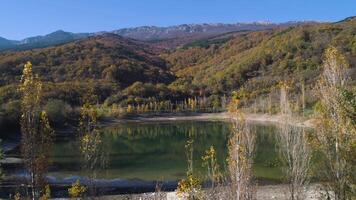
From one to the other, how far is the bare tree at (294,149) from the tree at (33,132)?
9346 millimetres

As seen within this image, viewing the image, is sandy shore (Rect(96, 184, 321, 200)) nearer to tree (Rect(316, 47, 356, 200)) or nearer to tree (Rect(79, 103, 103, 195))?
tree (Rect(316, 47, 356, 200))

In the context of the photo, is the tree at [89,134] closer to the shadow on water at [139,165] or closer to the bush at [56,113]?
the shadow on water at [139,165]

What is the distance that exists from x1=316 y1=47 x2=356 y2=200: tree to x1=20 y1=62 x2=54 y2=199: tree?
8.37 m

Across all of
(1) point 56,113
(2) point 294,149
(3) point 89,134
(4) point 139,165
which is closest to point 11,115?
(1) point 56,113

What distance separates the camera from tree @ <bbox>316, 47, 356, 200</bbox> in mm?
15836

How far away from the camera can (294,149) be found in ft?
66.0

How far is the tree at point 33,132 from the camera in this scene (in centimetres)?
1449

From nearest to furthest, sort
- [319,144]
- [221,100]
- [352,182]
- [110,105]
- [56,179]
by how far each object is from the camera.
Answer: [352,182] < [319,144] < [56,179] < [110,105] < [221,100]


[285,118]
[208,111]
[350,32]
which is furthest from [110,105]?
[285,118]

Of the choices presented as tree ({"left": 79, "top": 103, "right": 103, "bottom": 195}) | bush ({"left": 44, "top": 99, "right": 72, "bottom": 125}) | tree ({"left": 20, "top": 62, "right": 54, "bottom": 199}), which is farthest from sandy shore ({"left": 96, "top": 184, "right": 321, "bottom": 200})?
bush ({"left": 44, "top": 99, "right": 72, "bottom": 125})

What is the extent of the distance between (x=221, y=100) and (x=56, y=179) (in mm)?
136900

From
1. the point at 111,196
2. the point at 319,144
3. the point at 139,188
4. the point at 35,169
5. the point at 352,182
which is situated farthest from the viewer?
the point at 139,188

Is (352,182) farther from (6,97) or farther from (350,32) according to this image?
(350,32)

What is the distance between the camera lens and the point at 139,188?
40.4 metres
